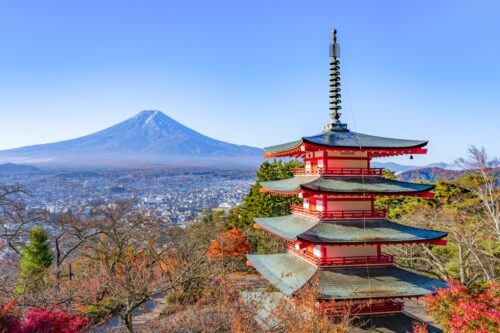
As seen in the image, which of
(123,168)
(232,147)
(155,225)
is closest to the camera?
(155,225)

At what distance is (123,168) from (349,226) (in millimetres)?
92600

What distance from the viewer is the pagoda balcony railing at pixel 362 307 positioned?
468 inches

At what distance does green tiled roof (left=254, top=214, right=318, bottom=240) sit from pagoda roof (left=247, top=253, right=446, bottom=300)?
1.24 m

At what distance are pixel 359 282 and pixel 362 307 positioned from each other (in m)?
0.75

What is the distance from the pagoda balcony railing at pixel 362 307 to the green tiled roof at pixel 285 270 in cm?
101

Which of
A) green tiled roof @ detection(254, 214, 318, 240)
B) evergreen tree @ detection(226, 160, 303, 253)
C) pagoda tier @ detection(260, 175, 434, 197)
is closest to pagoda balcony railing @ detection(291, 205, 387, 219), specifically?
green tiled roof @ detection(254, 214, 318, 240)

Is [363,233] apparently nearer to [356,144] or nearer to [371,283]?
[371,283]

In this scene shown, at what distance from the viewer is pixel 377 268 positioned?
12703 mm

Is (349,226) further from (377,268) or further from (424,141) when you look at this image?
(424,141)

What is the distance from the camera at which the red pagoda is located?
11.8m

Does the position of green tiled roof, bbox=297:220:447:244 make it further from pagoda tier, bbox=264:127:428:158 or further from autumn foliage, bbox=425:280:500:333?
pagoda tier, bbox=264:127:428:158

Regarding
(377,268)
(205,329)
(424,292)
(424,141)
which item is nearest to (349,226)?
(377,268)

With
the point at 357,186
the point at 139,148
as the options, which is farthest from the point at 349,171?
the point at 139,148

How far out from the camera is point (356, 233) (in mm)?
12359
